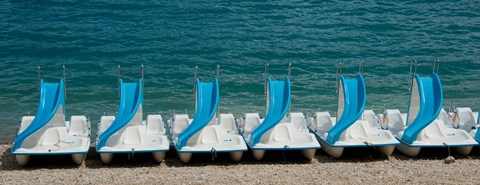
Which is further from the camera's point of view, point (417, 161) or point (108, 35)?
point (108, 35)

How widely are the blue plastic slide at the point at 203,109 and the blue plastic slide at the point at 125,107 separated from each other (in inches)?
57.4

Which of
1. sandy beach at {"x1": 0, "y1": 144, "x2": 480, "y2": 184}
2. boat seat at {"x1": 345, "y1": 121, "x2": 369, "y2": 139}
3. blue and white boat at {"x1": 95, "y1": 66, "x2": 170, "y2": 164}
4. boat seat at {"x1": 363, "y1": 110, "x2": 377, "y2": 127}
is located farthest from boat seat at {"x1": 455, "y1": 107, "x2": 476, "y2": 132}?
blue and white boat at {"x1": 95, "y1": 66, "x2": 170, "y2": 164}

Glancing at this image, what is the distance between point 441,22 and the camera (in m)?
38.5

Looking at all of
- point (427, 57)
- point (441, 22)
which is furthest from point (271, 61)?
point (441, 22)

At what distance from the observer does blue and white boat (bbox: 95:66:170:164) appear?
20.2m

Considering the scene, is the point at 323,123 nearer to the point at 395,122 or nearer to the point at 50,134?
the point at 395,122

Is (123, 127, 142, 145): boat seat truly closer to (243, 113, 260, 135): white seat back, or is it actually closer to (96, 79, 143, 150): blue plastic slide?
(96, 79, 143, 150): blue plastic slide

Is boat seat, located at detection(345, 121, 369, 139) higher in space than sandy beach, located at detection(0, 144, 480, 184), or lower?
higher

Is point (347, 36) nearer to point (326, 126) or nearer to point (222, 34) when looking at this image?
point (222, 34)

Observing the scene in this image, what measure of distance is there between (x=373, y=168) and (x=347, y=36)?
56.6 feet

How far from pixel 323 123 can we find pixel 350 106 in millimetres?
1454

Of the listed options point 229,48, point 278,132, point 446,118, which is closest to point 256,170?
point 278,132

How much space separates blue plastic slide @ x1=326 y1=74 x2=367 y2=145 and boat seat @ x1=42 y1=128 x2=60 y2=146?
706 cm

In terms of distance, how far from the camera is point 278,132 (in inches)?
828
